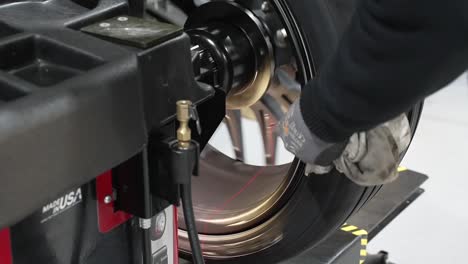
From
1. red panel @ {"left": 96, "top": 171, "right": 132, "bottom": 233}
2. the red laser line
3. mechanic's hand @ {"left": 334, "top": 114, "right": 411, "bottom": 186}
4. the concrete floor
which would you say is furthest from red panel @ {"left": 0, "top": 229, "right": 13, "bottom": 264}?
the concrete floor

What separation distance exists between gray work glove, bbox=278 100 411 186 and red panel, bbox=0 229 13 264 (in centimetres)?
48

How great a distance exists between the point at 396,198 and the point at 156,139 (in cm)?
124

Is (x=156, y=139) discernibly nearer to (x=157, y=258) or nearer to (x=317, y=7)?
(x=157, y=258)

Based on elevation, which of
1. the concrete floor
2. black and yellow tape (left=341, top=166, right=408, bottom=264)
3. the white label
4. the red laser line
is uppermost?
the white label

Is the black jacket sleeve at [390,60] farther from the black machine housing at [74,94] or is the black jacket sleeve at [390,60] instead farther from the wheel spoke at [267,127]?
the wheel spoke at [267,127]

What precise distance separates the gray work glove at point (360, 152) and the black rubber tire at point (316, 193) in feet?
0.27

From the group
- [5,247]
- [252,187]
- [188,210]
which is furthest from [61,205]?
[252,187]

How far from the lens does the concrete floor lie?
7.62 ft

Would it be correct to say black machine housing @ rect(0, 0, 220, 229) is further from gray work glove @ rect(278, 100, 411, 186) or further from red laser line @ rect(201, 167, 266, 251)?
red laser line @ rect(201, 167, 266, 251)

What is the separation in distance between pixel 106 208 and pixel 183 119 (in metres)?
0.20

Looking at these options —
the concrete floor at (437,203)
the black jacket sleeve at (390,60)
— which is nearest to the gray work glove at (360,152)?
the black jacket sleeve at (390,60)

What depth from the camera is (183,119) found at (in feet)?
3.53

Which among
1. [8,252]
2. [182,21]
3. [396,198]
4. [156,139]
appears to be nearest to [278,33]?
[182,21]

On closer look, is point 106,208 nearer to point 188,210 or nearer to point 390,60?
point 188,210
